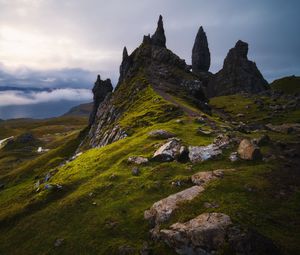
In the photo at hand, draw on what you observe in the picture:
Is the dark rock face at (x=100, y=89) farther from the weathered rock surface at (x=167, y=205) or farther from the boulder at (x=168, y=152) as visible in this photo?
the weathered rock surface at (x=167, y=205)

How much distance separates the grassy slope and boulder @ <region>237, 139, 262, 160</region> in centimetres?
113

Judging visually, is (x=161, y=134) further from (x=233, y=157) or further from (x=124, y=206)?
(x=124, y=206)

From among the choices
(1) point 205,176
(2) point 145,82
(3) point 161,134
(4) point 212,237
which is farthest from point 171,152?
(2) point 145,82

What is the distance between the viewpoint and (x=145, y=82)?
116 meters

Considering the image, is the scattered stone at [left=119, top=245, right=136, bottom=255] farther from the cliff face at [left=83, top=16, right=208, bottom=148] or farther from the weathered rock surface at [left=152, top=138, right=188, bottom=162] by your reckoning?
the cliff face at [left=83, top=16, right=208, bottom=148]

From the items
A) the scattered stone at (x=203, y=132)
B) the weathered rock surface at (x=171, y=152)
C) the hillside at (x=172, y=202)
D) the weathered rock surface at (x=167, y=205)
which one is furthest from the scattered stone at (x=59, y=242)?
the scattered stone at (x=203, y=132)

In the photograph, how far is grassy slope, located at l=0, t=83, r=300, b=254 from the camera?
29312 mm

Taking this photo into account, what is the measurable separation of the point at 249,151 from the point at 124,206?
17.5 metres

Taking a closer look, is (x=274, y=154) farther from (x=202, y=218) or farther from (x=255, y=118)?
(x=255, y=118)

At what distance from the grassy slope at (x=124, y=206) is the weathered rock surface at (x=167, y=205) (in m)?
0.83

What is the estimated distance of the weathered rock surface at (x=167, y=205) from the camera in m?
31.2

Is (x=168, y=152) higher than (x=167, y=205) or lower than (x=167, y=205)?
higher

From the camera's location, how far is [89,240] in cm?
3225

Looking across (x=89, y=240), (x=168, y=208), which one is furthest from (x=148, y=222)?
(x=89, y=240)
